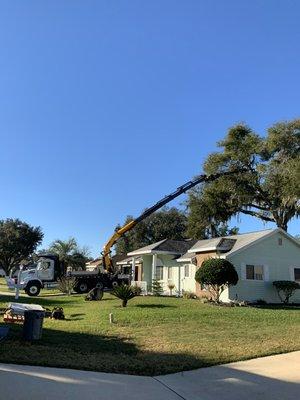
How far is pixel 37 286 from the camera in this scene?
36688 millimetres

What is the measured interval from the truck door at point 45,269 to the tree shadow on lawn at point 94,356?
949 inches

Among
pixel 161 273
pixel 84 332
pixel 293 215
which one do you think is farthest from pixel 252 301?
pixel 293 215

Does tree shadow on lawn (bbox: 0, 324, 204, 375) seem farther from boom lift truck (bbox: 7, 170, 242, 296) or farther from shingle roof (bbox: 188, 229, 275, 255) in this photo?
boom lift truck (bbox: 7, 170, 242, 296)

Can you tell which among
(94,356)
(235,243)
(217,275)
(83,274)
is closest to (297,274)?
(235,243)

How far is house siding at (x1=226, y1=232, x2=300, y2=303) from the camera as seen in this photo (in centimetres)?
2869

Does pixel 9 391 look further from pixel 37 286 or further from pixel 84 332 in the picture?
pixel 37 286

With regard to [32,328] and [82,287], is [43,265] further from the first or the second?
[32,328]

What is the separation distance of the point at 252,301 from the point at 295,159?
56.9 feet

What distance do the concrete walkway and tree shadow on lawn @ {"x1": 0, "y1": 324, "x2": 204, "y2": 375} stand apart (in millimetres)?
517

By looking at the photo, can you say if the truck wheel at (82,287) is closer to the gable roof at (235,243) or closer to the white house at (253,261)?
the white house at (253,261)

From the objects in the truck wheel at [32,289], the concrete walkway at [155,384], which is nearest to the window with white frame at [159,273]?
→ the truck wheel at [32,289]

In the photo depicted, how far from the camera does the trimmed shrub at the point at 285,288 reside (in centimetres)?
2863

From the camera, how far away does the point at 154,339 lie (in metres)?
14.5

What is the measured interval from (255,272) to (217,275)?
13.3ft
